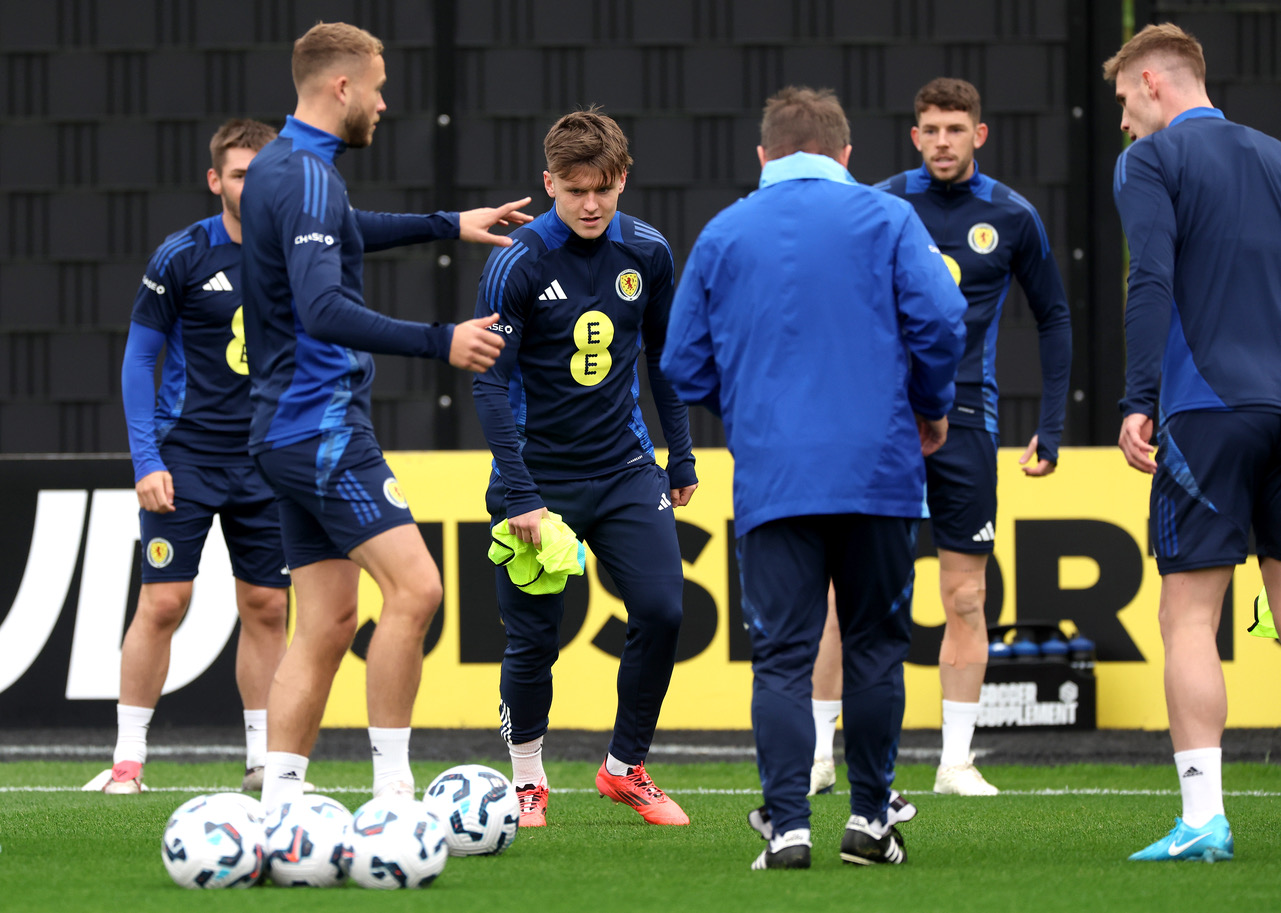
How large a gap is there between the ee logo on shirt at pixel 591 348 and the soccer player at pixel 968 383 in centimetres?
140

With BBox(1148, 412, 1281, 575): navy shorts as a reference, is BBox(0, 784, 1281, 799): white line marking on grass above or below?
below

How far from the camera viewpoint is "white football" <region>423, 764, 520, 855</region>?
14.0 feet

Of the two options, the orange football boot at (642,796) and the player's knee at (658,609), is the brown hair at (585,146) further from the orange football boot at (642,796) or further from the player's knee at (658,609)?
the orange football boot at (642,796)

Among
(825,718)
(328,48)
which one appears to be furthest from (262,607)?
(328,48)

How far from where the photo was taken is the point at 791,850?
3.92 meters

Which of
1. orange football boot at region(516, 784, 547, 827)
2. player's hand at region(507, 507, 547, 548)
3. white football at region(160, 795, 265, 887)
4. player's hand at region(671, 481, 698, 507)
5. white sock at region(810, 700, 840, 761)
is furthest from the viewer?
white sock at region(810, 700, 840, 761)

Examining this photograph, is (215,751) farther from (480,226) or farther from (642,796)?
(480,226)

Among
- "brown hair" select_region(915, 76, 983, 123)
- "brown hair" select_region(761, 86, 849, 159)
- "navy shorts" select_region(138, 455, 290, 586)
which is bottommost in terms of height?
"navy shorts" select_region(138, 455, 290, 586)

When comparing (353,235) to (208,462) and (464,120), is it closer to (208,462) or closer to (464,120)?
(208,462)

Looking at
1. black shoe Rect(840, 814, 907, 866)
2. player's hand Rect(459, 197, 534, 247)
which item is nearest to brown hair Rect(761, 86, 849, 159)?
player's hand Rect(459, 197, 534, 247)

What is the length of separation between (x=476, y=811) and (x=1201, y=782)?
1769mm

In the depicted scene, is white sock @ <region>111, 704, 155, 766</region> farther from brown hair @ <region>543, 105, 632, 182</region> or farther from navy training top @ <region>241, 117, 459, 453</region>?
brown hair @ <region>543, 105, 632, 182</region>

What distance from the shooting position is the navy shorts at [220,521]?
6113 mm

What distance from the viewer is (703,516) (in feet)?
25.4
